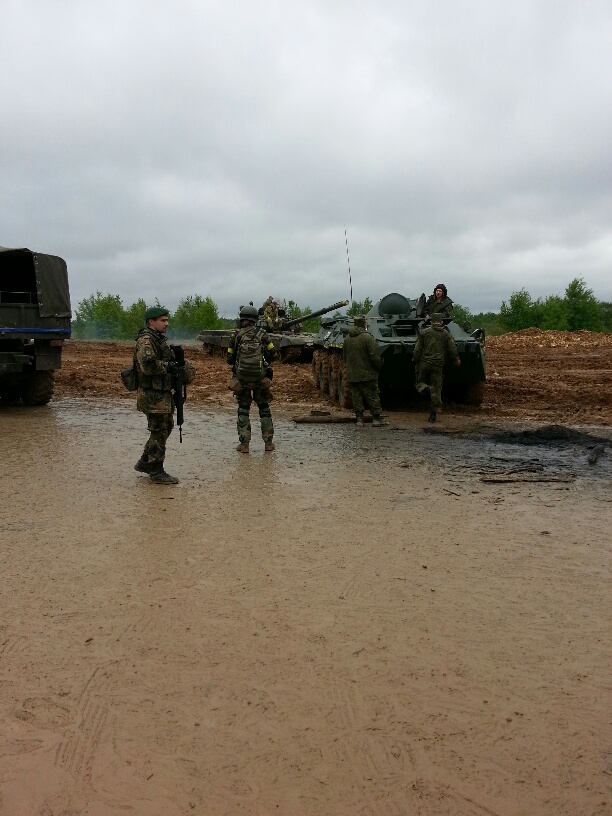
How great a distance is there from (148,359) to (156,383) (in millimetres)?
223

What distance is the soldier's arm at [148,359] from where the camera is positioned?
21.2 ft

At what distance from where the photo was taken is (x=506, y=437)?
9320 mm

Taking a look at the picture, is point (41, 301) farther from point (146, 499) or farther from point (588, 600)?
point (588, 600)

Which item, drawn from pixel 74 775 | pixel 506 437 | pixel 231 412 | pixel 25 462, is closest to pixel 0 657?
pixel 74 775

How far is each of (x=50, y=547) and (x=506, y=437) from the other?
6165 mm

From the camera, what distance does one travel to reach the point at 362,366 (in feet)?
34.2

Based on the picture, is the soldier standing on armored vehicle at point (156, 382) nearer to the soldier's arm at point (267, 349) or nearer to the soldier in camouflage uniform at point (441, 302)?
the soldier's arm at point (267, 349)

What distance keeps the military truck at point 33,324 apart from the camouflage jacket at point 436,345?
5.37 m

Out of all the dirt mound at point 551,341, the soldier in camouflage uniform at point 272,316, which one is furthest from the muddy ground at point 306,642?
the dirt mound at point 551,341

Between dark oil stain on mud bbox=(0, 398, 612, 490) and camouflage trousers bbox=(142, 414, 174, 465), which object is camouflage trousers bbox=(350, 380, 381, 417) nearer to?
dark oil stain on mud bbox=(0, 398, 612, 490)

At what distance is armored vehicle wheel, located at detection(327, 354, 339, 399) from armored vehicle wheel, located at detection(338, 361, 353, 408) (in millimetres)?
340

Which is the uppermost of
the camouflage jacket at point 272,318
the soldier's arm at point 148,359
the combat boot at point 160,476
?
the camouflage jacket at point 272,318

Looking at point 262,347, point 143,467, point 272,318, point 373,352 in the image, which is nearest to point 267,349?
point 262,347

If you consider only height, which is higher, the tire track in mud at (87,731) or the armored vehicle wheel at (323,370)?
the armored vehicle wheel at (323,370)
